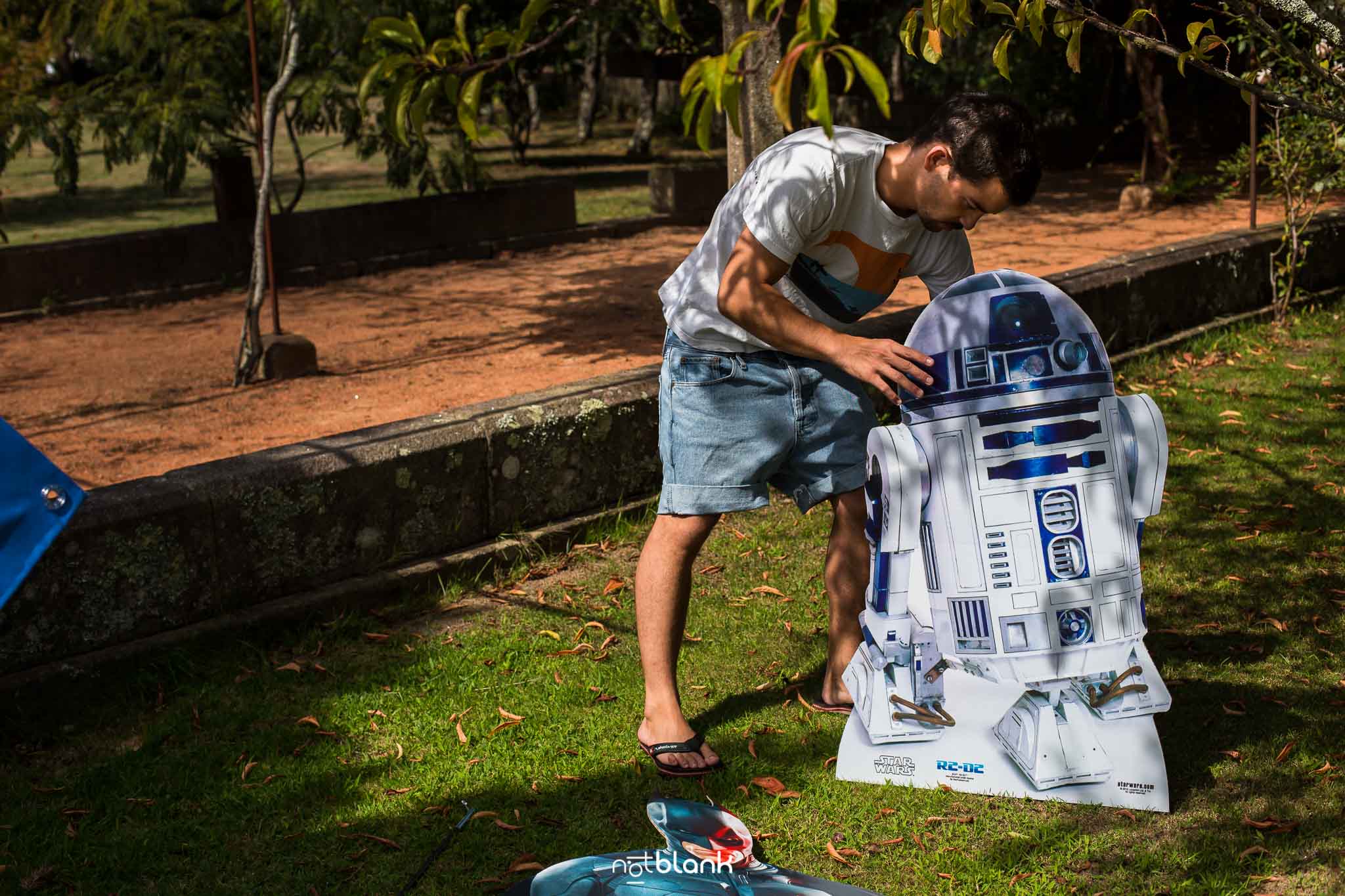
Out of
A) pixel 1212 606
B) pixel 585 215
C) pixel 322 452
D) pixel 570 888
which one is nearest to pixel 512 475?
pixel 322 452

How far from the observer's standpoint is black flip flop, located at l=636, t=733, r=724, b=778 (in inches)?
128

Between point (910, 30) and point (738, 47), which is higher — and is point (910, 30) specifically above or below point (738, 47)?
above

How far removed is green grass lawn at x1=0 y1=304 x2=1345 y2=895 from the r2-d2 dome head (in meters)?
0.99

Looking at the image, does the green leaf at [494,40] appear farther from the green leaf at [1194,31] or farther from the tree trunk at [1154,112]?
the tree trunk at [1154,112]

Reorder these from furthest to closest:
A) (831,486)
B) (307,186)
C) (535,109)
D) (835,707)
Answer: (535,109)
(307,186)
(835,707)
(831,486)

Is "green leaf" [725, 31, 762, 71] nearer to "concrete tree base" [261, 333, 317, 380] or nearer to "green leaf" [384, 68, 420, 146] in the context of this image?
"green leaf" [384, 68, 420, 146]

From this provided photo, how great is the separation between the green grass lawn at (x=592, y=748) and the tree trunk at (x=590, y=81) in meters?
16.0

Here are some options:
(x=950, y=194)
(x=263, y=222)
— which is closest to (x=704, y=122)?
(x=950, y=194)

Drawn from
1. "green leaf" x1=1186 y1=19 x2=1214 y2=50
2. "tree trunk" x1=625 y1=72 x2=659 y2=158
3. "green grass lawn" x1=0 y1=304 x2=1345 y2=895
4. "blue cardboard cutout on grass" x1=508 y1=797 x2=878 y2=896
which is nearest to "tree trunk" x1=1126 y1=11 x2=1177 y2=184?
"tree trunk" x1=625 y1=72 x2=659 y2=158

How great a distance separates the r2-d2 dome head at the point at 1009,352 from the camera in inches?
118

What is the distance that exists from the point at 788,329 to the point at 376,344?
606 cm

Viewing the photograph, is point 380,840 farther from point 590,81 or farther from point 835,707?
point 590,81

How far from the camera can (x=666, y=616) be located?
10.9 feet

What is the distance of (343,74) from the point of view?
10.2m
